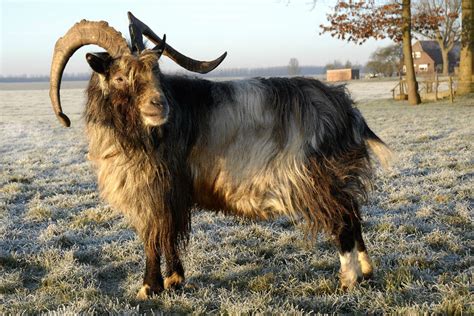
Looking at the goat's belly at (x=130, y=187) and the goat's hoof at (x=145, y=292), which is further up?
the goat's belly at (x=130, y=187)

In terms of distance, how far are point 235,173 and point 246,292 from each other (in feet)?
3.34

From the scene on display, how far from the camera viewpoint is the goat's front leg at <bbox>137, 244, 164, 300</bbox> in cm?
430

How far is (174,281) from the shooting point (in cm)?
452

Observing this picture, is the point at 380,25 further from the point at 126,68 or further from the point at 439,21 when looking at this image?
the point at 126,68

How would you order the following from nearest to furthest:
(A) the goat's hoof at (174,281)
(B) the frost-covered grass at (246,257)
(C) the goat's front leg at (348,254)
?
(B) the frost-covered grass at (246,257)
(C) the goat's front leg at (348,254)
(A) the goat's hoof at (174,281)

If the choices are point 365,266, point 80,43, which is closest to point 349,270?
point 365,266

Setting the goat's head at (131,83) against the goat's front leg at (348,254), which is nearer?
the goat's head at (131,83)

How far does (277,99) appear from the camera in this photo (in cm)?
436

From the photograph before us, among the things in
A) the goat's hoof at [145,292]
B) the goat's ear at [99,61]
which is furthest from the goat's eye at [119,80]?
the goat's hoof at [145,292]

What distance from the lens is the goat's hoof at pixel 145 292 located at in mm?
4266

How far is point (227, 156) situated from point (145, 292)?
4.47ft

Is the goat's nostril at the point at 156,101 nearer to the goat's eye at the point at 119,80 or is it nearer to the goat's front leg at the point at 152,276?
the goat's eye at the point at 119,80

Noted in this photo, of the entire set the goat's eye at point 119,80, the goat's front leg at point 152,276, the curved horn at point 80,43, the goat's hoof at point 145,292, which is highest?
the curved horn at point 80,43

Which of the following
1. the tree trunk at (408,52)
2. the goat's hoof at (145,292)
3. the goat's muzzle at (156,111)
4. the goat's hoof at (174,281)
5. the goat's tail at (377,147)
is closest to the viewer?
the goat's muzzle at (156,111)
